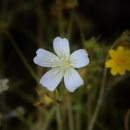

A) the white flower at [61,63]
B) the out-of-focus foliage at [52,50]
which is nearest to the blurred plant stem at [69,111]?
the out-of-focus foliage at [52,50]

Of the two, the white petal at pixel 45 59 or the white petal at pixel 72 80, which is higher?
the white petal at pixel 45 59

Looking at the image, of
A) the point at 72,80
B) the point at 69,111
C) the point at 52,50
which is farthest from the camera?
the point at 52,50

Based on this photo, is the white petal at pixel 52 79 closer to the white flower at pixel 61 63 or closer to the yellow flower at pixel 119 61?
the white flower at pixel 61 63

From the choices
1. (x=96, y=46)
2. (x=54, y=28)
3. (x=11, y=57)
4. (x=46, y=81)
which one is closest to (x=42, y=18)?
(x=54, y=28)

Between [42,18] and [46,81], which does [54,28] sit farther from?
[46,81]

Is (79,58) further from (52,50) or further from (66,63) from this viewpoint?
(52,50)

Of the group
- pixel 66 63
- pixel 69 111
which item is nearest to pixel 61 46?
pixel 66 63
